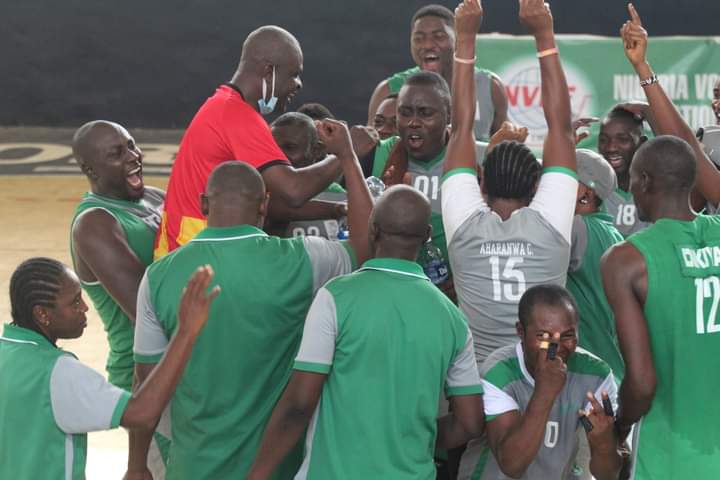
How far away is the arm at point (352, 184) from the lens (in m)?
4.34

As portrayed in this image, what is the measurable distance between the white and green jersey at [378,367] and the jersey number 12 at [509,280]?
47cm

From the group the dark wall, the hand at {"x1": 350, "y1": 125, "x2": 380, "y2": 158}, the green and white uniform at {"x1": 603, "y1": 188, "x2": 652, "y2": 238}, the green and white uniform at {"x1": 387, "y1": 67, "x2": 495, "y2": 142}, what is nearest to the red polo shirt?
the hand at {"x1": 350, "y1": 125, "x2": 380, "y2": 158}

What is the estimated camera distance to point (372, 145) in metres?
5.38

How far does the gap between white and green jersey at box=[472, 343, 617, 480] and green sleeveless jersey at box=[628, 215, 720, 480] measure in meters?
0.22

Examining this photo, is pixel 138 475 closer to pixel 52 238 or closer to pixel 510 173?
pixel 510 173

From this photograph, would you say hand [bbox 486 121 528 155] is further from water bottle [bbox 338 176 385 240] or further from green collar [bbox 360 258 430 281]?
green collar [bbox 360 258 430 281]

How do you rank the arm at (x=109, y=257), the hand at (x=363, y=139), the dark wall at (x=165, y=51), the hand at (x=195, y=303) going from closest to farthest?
the hand at (x=195, y=303)
the arm at (x=109, y=257)
the hand at (x=363, y=139)
the dark wall at (x=165, y=51)

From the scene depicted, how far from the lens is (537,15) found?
4.25 metres

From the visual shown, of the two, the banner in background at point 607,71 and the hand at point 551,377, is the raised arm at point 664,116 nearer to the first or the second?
the hand at point 551,377

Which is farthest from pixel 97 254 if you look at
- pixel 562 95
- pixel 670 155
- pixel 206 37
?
pixel 206 37

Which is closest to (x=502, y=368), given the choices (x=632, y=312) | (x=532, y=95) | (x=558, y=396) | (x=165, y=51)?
(x=558, y=396)

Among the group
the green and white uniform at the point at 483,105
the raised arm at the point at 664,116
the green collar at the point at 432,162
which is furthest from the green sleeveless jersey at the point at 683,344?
the green and white uniform at the point at 483,105

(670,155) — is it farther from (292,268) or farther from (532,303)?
(292,268)

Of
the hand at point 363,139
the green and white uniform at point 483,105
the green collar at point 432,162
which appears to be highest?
the green and white uniform at point 483,105
